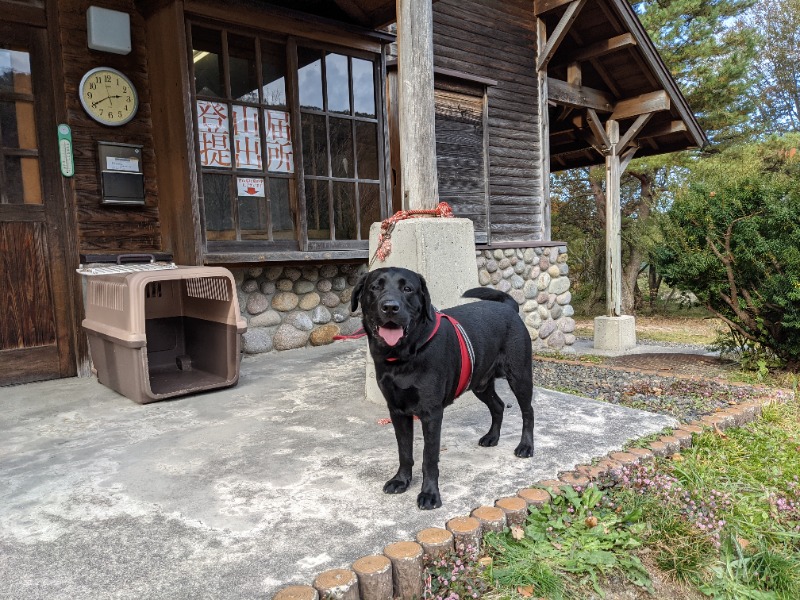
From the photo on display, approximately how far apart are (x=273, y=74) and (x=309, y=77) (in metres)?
0.34

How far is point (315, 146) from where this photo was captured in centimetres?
504

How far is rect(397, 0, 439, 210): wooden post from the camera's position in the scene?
351cm

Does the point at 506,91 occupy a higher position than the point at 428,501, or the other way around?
the point at 506,91

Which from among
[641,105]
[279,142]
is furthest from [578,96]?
[279,142]

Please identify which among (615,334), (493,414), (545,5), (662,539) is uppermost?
(545,5)

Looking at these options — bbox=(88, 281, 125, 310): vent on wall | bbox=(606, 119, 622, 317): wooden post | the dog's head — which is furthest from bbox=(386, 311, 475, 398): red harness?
bbox=(606, 119, 622, 317): wooden post

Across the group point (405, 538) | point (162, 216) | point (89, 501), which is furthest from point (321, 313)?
point (405, 538)

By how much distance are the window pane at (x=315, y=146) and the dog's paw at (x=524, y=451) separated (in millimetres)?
3334

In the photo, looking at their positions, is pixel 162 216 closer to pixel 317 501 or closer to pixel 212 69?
pixel 212 69

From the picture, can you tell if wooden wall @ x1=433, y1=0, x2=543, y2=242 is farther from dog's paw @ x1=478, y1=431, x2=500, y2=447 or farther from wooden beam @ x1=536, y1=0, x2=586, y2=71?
dog's paw @ x1=478, y1=431, x2=500, y2=447

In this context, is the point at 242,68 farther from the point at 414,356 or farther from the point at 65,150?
the point at 414,356

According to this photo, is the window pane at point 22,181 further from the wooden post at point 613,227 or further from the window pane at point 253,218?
the wooden post at point 613,227

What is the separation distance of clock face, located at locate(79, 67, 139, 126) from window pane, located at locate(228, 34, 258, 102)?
826mm

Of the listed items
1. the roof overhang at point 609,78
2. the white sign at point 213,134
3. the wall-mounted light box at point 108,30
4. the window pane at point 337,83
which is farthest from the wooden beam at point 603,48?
the wall-mounted light box at point 108,30
